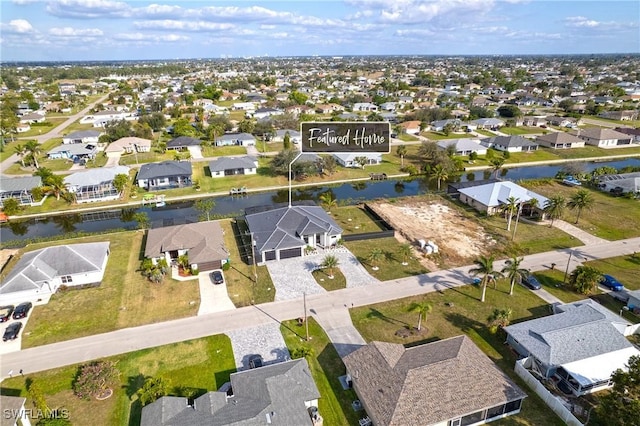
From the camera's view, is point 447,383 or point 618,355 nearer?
point 447,383

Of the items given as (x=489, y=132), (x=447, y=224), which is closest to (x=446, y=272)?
(x=447, y=224)

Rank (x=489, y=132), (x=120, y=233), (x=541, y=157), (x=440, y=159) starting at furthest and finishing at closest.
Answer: (x=489, y=132), (x=541, y=157), (x=440, y=159), (x=120, y=233)

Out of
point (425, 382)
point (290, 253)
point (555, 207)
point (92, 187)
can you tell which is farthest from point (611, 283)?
point (92, 187)

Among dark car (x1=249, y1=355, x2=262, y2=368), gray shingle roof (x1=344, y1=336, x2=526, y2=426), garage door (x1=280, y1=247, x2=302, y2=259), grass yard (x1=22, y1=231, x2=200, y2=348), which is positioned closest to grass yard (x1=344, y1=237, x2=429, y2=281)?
garage door (x1=280, y1=247, x2=302, y2=259)

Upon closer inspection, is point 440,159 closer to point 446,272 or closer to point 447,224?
point 447,224

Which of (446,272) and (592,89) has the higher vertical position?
(592,89)
